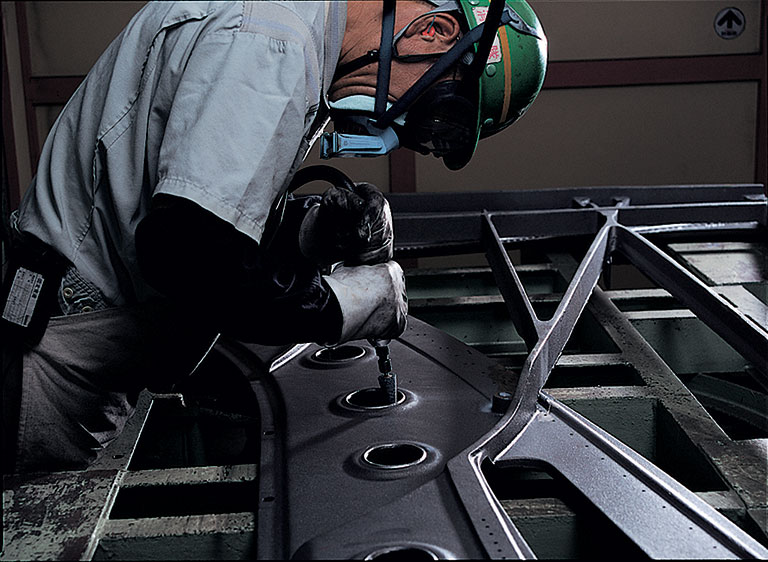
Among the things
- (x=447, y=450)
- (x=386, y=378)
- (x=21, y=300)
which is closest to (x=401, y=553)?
(x=447, y=450)

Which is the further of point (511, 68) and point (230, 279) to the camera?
point (511, 68)

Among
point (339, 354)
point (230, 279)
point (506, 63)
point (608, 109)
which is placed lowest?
point (339, 354)

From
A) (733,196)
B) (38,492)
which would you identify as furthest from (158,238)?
(733,196)

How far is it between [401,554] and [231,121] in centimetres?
74

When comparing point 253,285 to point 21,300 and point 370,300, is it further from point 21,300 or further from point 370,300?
point 21,300

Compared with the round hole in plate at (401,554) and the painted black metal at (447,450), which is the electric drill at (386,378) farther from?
the round hole in plate at (401,554)

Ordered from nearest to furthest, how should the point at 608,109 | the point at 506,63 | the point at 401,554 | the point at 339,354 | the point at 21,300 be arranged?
1. the point at 401,554
2. the point at 21,300
3. the point at 506,63
4. the point at 339,354
5. the point at 608,109

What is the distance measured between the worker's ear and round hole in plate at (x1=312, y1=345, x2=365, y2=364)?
3.03ft

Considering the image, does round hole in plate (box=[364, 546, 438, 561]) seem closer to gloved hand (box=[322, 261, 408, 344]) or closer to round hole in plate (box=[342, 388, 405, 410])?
gloved hand (box=[322, 261, 408, 344])

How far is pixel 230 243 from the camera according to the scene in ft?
4.12

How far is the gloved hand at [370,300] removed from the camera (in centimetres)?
151

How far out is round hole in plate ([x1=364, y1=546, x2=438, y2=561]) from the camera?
1.10 m

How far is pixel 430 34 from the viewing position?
143 cm

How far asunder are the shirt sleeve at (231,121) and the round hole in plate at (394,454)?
20.8 inches
